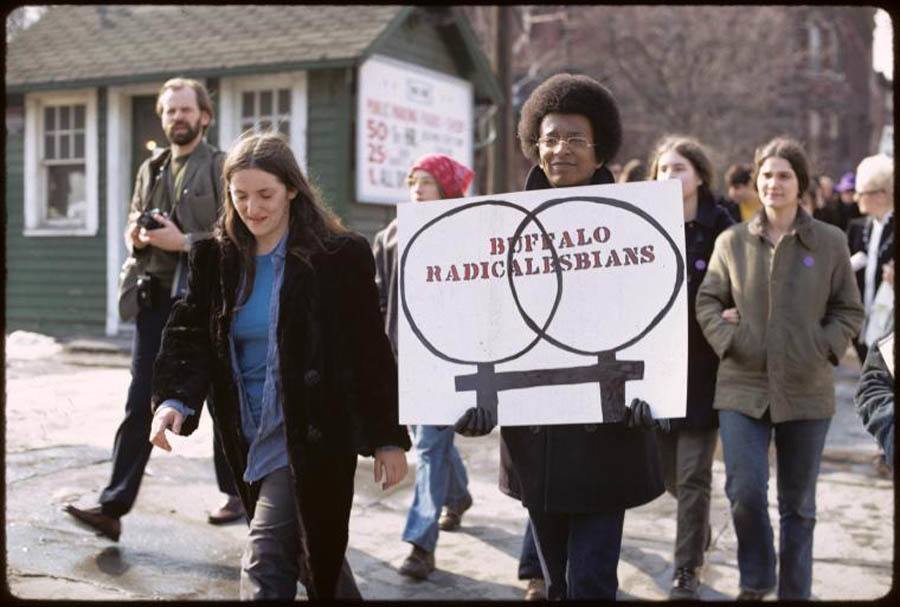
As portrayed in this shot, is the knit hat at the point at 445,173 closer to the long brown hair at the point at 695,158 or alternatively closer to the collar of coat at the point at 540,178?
the long brown hair at the point at 695,158

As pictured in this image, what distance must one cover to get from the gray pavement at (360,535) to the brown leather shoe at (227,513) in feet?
0.22

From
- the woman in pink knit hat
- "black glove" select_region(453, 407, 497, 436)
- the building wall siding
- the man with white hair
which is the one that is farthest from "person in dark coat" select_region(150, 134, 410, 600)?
the building wall siding

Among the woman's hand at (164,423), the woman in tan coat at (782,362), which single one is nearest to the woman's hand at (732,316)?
the woman in tan coat at (782,362)

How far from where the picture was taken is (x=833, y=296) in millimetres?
4359

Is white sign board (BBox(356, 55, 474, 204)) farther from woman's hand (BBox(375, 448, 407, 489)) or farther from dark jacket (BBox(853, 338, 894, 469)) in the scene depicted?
dark jacket (BBox(853, 338, 894, 469))

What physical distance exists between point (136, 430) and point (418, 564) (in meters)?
1.50

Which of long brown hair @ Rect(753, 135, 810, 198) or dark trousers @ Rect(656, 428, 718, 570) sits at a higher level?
long brown hair @ Rect(753, 135, 810, 198)

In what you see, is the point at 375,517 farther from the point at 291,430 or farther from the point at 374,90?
the point at 374,90

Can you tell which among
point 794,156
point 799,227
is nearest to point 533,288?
point 799,227

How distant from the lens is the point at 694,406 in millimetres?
4707

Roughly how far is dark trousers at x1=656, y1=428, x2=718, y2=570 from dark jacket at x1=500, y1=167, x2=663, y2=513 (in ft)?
4.95

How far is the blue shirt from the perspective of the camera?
3.16m

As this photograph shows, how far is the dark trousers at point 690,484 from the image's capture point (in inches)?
181

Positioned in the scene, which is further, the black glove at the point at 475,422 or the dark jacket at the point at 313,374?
the dark jacket at the point at 313,374
